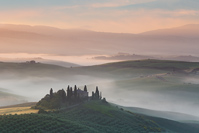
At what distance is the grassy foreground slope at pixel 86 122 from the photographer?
321ft

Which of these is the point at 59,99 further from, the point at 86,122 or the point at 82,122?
the point at 82,122

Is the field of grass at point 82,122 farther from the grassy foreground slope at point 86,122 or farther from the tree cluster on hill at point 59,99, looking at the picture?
the tree cluster on hill at point 59,99

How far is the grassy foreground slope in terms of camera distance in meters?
97.9

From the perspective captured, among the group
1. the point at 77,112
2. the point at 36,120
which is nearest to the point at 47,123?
the point at 36,120

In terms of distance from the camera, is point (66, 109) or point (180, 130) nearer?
point (66, 109)

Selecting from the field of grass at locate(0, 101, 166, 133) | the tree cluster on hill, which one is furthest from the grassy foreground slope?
the tree cluster on hill

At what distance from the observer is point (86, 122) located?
122 meters

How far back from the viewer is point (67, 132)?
100 metres

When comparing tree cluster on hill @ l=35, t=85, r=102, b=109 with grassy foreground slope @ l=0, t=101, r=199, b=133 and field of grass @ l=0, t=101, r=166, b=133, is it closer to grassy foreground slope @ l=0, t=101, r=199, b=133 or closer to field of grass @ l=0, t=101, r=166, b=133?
grassy foreground slope @ l=0, t=101, r=199, b=133

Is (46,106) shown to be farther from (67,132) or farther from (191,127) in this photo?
(191,127)

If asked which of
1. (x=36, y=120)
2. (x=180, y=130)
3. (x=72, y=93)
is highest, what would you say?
(x=72, y=93)

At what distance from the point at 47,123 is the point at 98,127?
23239 mm

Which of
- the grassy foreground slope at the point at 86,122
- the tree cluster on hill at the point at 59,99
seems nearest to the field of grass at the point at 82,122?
the grassy foreground slope at the point at 86,122

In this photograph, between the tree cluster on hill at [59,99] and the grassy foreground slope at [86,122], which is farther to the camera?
the tree cluster on hill at [59,99]
